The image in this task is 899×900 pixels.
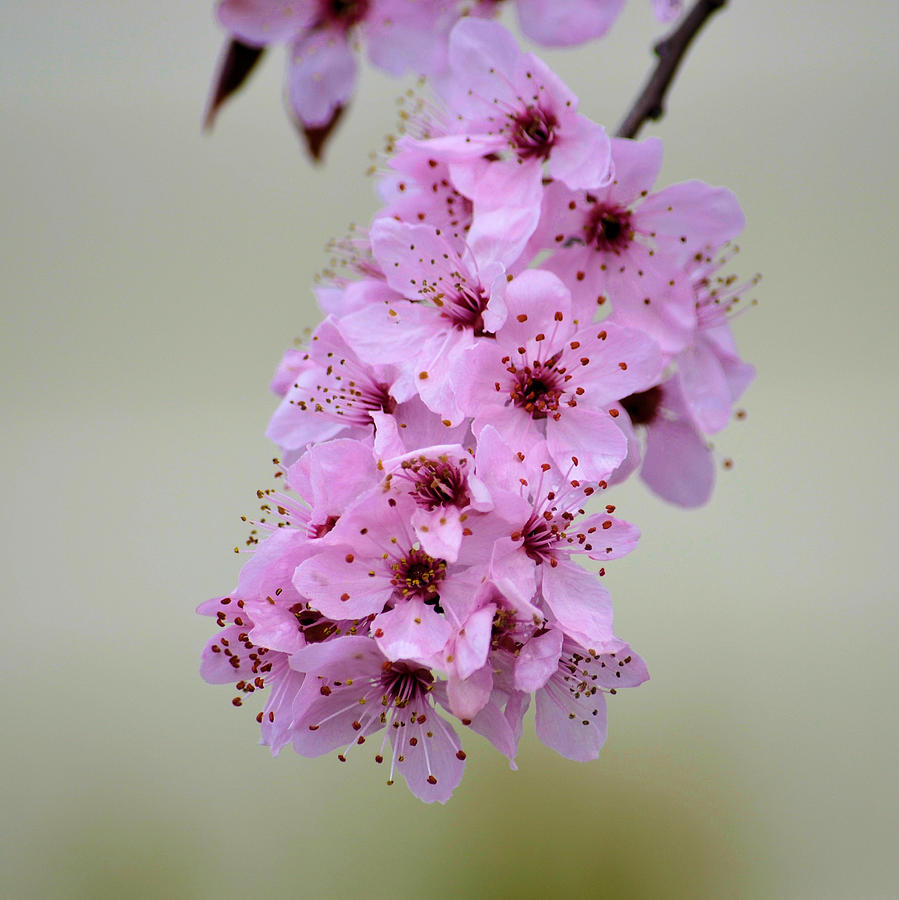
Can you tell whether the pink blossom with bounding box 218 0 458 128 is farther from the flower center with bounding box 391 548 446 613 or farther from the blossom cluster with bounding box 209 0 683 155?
the flower center with bounding box 391 548 446 613

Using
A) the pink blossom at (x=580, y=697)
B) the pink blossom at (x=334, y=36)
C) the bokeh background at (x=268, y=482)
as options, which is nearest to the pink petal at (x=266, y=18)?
the pink blossom at (x=334, y=36)

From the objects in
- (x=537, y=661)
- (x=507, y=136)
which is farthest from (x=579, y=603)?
(x=507, y=136)

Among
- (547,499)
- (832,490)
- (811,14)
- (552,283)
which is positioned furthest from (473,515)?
(811,14)

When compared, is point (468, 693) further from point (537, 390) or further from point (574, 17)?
point (574, 17)

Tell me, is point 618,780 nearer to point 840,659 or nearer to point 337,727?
point 840,659

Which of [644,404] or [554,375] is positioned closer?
[554,375]
